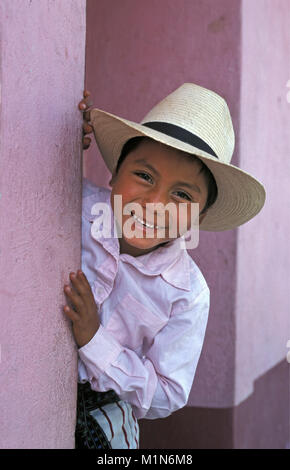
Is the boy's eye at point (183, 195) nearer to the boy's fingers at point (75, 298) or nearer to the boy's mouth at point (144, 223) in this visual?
the boy's mouth at point (144, 223)

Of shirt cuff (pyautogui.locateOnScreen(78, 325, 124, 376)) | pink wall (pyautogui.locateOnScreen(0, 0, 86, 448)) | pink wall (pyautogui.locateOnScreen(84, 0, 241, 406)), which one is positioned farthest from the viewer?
pink wall (pyautogui.locateOnScreen(84, 0, 241, 406))

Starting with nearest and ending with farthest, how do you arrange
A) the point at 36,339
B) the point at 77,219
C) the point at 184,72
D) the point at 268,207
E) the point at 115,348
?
the point at 36,339, the point at 77,219, the point at 115,348, the point at 184,72, the point at 268,207

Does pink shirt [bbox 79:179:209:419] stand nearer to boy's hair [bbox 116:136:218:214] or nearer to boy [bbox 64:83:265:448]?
boy [bbox 64:83:265:448]

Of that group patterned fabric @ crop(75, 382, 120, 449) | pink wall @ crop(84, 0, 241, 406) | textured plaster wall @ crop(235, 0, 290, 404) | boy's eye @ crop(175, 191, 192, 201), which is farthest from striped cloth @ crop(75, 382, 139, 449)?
Result: textured plaster wall @ crop(235, 0, 290, 404)

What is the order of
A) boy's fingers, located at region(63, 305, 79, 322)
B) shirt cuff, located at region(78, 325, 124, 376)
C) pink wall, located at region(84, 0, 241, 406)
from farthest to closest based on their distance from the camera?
pink wall, located at region(84, 0, 241, 406) < shirt cuff, located at region(78, 325, 124, 376) < boy's fingers, located at region(63, 305, 79, 322)

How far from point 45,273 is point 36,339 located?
0.50 ft

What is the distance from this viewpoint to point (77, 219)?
146cm

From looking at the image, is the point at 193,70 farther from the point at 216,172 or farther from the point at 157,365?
the point at 157,365

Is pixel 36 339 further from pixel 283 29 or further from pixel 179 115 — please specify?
pixel 283 29

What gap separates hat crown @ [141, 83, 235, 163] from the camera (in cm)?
162

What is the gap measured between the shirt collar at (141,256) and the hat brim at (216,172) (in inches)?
7.2

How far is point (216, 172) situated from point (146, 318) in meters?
0.49

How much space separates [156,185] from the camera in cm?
158

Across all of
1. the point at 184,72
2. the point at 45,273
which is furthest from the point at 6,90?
the point at 184,72
